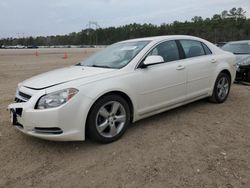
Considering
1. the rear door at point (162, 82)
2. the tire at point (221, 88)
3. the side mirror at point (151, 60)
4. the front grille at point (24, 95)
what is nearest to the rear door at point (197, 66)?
the rear door at point (162, 82)

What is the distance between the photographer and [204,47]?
5637 mm

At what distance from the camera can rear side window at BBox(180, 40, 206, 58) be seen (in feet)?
16.9

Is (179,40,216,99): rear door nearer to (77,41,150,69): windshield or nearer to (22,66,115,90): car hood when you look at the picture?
(77,41,150,69): windshield

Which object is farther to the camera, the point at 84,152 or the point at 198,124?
the point at 198,124

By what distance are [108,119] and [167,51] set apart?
1.76 metres

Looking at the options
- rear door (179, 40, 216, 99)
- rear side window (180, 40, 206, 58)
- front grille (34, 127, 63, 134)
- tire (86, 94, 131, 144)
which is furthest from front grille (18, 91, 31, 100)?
rear side window (180, 40, 206, 58)

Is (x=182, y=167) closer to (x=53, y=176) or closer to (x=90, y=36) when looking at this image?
(x=53, y=176)

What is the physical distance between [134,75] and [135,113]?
59cm

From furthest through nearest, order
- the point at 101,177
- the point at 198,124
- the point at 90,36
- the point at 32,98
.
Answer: the point at 90,36 → the point at 198,124 → the point at 32,98 → the point at 101,177

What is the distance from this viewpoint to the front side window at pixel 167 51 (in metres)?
4.70

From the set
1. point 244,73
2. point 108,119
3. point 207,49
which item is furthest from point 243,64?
point 108,119

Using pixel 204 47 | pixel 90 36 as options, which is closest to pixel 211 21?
pixel 90 36

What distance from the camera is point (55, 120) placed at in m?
3.44

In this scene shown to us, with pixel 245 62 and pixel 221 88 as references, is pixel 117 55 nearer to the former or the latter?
pixel 221 88
